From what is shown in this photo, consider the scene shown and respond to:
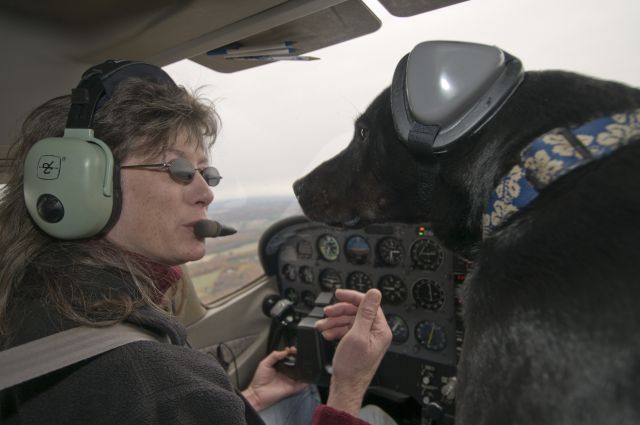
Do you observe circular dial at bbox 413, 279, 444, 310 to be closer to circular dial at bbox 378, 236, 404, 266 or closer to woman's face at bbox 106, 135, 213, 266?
circular dial at bbox 378, 236, 404, 266

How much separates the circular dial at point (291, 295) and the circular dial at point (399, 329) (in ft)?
3.44

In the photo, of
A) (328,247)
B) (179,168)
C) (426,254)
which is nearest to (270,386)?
(179,168)

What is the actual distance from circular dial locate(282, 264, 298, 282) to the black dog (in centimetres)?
315

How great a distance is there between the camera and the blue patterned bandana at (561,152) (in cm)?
72

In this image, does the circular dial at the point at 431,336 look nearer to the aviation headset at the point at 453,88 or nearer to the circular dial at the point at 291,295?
the circular dial at the point at 291,295

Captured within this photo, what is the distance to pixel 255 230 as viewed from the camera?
393cm

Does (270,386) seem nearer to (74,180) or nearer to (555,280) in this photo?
(74,180)

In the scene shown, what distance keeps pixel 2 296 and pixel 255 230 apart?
288 cm

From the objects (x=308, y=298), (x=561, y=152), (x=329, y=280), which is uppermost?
(x=561, y=152)

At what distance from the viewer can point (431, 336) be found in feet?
10.4

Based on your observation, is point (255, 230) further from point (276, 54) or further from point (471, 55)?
point (471, 55)

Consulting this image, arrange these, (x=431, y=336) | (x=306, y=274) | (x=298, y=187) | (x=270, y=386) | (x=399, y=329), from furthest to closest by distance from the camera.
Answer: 1. (x=306, y=274)
2. (x=399, y=329)
3. (x=431, y=336)
4. (x=270, y=386)
5. (x=298, y=187)

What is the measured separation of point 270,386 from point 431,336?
1554 millimetres

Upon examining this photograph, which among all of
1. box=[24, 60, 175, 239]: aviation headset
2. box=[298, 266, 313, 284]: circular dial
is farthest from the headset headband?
box=[298, 266, 313, 284]: circular dial
